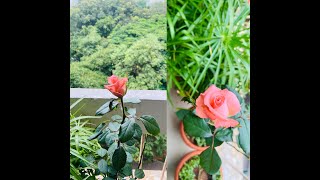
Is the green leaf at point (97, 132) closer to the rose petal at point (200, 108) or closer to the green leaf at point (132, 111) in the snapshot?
the green leaf at point (132, 111)

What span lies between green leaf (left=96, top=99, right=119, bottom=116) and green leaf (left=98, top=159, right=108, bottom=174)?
0.24m

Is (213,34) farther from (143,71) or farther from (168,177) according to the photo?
(168,177)

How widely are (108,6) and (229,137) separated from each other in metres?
0.91

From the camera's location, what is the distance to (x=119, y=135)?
1.75m

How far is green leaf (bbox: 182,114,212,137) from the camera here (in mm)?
1833

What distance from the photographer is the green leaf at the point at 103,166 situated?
178 centimetres

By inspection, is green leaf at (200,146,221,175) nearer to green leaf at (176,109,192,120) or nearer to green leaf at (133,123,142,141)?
green leaf at (176,109,192,120)

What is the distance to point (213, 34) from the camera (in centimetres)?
186

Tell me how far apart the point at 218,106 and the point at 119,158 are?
1.81 feet

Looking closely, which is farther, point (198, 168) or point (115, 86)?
point (198, 168)
